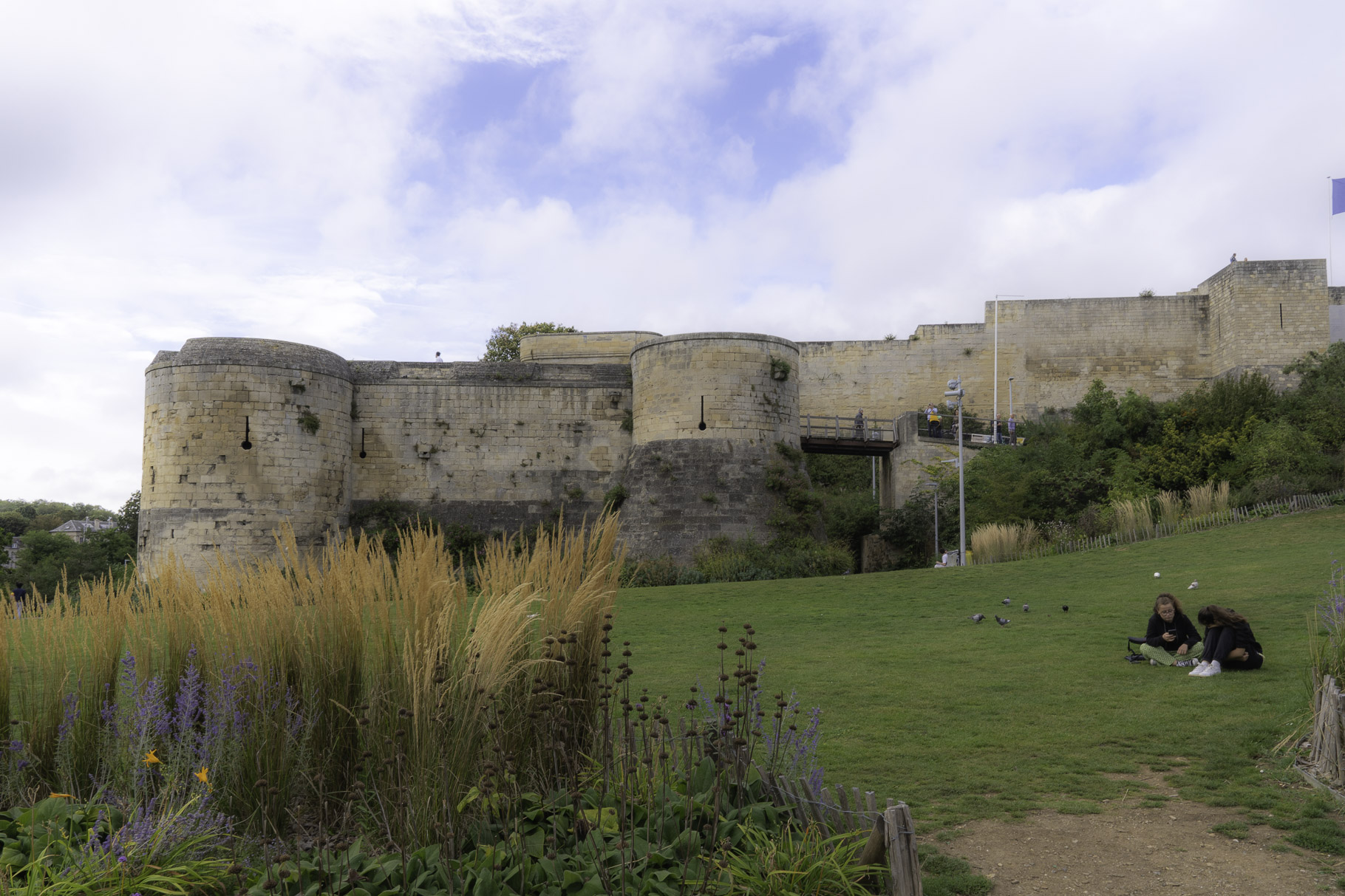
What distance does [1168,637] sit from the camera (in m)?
8.29

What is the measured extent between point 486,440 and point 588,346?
38.7ft

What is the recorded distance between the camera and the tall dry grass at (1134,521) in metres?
17.7

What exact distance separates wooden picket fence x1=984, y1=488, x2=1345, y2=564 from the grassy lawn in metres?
0.76

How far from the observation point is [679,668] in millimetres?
9000

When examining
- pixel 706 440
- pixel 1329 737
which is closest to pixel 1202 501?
pixel 706 440

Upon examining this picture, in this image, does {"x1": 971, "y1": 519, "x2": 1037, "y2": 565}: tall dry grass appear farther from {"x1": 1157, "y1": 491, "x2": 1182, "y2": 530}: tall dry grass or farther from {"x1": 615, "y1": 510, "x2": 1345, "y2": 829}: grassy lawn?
{"x1": 1157, "y1": 491, "x2": 1182, "y2": 530}: tall dry grass

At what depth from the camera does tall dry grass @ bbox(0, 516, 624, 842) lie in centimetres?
384

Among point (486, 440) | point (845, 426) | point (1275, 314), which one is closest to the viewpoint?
point (486, 440)

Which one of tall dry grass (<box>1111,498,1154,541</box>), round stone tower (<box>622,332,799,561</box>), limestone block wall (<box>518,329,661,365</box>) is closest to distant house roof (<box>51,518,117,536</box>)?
limestone block wall (<box>518,329,661,365</box>)

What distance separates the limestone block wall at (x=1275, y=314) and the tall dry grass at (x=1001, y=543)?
1690 centimetres

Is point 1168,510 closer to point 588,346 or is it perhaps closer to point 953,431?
point 953,431

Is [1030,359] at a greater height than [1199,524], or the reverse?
[1030,359]

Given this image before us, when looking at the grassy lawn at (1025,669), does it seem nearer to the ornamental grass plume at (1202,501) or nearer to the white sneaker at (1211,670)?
the white sneaker at (1211,670)

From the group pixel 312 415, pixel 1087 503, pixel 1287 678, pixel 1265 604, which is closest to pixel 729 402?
pixel 1087 503
